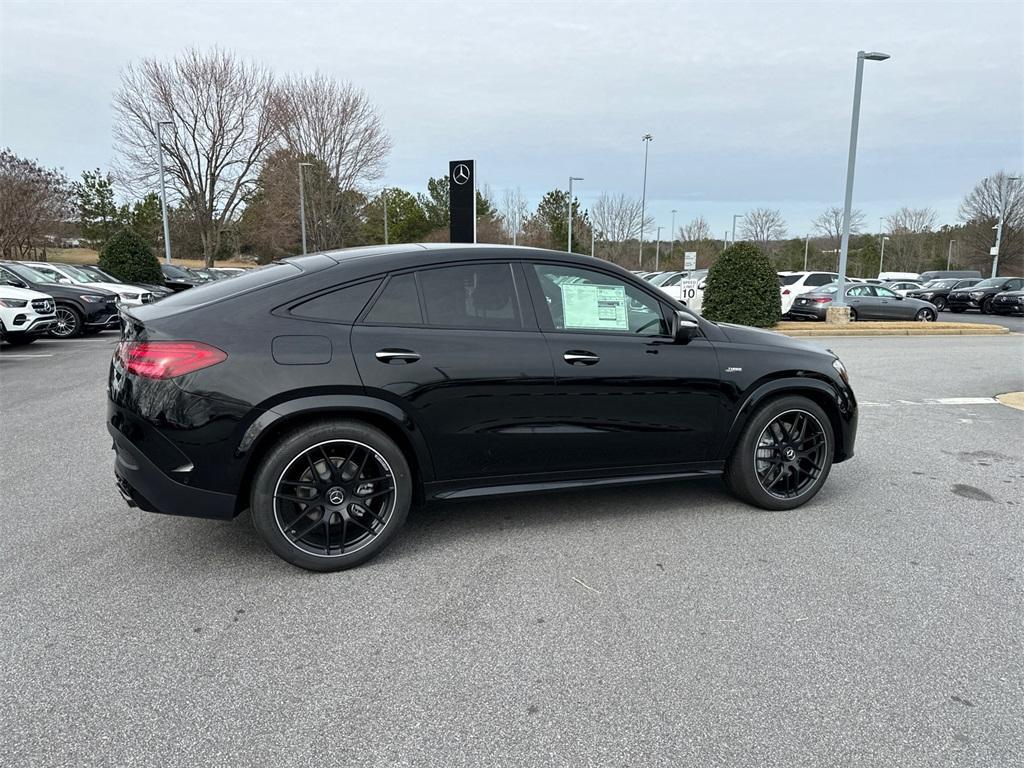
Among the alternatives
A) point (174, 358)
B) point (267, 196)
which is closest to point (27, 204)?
point (267, 196)

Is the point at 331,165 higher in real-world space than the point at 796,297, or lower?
higher

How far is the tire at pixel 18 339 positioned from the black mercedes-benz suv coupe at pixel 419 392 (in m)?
10.3

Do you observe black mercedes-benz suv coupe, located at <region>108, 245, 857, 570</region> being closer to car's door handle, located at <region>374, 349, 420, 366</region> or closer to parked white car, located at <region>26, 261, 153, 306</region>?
car's door handle, located at <region>374, 349, 420, 366</region>

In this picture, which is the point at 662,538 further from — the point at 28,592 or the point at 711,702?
the point at 28,592

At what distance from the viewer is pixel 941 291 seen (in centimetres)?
3089

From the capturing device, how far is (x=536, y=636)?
289cm

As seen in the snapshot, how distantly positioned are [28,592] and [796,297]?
20.5 meters

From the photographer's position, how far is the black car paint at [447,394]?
3.21m

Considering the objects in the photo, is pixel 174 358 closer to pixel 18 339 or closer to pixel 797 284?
pixel 18 339

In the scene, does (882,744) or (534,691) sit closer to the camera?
(882,744)

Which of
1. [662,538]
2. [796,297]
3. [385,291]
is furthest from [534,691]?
[796,297]

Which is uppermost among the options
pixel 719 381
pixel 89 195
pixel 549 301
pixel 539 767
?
pixel 89 195

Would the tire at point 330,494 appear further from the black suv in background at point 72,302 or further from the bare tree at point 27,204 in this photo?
the bare tree at point 27,204

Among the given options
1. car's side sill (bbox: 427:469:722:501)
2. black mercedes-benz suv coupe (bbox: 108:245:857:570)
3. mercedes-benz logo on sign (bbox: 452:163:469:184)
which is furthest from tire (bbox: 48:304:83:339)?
car's side sill (bbox: 427:469:722:501)
